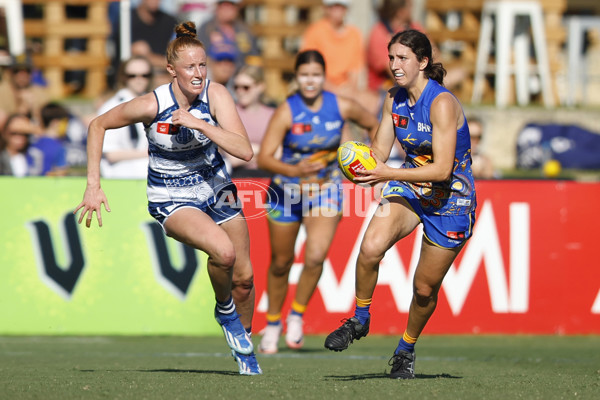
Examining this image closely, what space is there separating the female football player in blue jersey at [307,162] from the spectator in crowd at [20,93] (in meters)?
4.67

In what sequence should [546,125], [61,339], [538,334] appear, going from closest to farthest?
[61,339] < [538,334] < [546,125]

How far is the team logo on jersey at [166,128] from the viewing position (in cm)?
697

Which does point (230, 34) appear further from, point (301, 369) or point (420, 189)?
point (420, 189)

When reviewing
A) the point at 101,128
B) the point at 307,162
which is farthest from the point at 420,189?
the point at 307,162

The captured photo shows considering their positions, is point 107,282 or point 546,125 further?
point 546,125

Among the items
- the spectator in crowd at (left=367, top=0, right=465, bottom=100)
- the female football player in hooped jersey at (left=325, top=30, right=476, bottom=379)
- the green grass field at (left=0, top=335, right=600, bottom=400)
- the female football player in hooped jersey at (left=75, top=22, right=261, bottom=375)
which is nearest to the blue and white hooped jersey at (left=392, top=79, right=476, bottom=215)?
the female football player in hooped jersey at (left=325, top=30, right=476, bottom=379)

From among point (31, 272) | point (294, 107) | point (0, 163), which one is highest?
point (294, 107)

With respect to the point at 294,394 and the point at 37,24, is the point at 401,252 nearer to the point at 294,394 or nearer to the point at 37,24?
the point at 294,394

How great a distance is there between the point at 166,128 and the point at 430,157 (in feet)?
5.81

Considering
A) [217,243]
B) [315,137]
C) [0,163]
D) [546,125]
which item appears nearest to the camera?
[217,243]

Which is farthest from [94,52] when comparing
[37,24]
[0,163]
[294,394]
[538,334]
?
[294,394]

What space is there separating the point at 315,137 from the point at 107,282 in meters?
2.63

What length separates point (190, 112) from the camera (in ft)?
23.0

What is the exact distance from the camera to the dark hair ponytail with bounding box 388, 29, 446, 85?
22.9 feet
